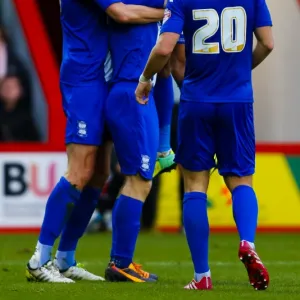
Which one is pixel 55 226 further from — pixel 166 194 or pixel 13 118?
pixel 13 118

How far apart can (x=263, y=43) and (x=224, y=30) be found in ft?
0.94

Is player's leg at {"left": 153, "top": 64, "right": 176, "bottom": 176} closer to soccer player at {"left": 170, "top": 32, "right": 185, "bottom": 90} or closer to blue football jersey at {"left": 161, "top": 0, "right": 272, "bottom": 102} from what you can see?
soccer player at {"left": 170, "top": 32, "right": 185, "bottom": 90}

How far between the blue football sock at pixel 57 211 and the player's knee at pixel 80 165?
49mm

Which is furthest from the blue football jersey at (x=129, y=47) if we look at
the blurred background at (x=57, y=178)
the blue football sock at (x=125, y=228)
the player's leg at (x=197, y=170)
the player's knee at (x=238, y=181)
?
the blurred background at (x=57, y=178)

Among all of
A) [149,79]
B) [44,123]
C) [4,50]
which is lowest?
[44,123]

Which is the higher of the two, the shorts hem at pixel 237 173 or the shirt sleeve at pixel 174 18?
the shirt sleeve at pixel 174 18

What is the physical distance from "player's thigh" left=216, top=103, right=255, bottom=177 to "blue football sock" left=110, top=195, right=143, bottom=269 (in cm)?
76

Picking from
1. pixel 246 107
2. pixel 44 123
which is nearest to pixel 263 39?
pixel 246 107

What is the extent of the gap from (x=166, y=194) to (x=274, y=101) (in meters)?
3.13

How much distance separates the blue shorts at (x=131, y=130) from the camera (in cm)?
745

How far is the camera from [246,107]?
6.91 meters

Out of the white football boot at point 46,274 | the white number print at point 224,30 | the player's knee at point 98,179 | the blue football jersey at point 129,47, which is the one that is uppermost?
the white number print at point 224,30

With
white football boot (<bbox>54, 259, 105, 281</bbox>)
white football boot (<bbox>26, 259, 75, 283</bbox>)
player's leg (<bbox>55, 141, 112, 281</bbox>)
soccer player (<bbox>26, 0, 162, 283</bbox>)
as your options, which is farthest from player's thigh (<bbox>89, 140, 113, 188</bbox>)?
white football boot (<bbox>26, 259, 75, 283</bbox>)

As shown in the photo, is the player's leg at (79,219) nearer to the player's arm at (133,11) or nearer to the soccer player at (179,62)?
the soccer player at (179,62)
